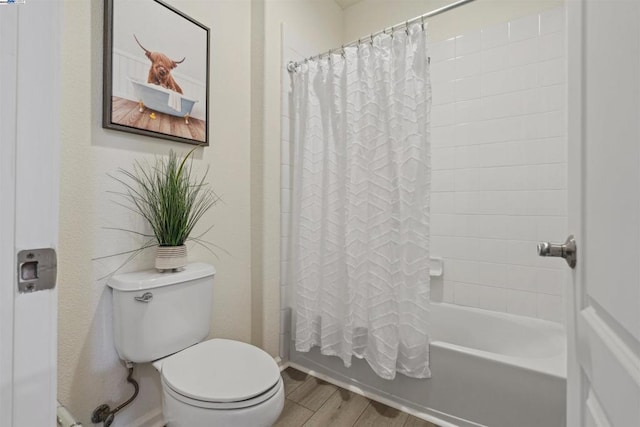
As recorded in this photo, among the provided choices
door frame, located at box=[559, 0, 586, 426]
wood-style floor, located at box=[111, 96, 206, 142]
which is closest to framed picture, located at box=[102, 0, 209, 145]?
wood-style floor, located at box=[111, 96, 206, 142]

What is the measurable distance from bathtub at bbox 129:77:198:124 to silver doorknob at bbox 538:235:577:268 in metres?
1.53

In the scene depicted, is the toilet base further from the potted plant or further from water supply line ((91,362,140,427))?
the potted plant

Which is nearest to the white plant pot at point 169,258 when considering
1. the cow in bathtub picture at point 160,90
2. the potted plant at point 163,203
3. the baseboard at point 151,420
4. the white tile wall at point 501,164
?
the potted plant at point 163,203

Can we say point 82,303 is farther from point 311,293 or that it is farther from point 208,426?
point 311,293

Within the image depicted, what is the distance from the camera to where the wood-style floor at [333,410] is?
145cm

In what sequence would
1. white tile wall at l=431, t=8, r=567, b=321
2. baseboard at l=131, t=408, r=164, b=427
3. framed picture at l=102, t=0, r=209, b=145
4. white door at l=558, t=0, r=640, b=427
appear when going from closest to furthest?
white door at l=558, t=0, r=640, b=427 → framed picture at l=102, t=0, r=209, b=145 → baseboard at l=131, t=408, r=164, b=427 → white tile wall at l=431, t=8, r=567, b=321

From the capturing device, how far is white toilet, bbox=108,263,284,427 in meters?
0.98

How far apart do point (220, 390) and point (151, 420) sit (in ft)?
2.36

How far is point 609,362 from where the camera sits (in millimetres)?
454

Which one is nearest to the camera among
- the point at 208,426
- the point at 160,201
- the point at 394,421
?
the point at 208,426

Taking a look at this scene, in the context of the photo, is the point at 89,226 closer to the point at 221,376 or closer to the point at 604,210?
the point at 221,376

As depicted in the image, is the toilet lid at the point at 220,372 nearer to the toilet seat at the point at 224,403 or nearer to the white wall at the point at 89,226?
the toilet seat at the point at 224,403

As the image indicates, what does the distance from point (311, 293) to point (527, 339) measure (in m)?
1.28

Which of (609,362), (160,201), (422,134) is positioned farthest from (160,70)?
(609,362)
